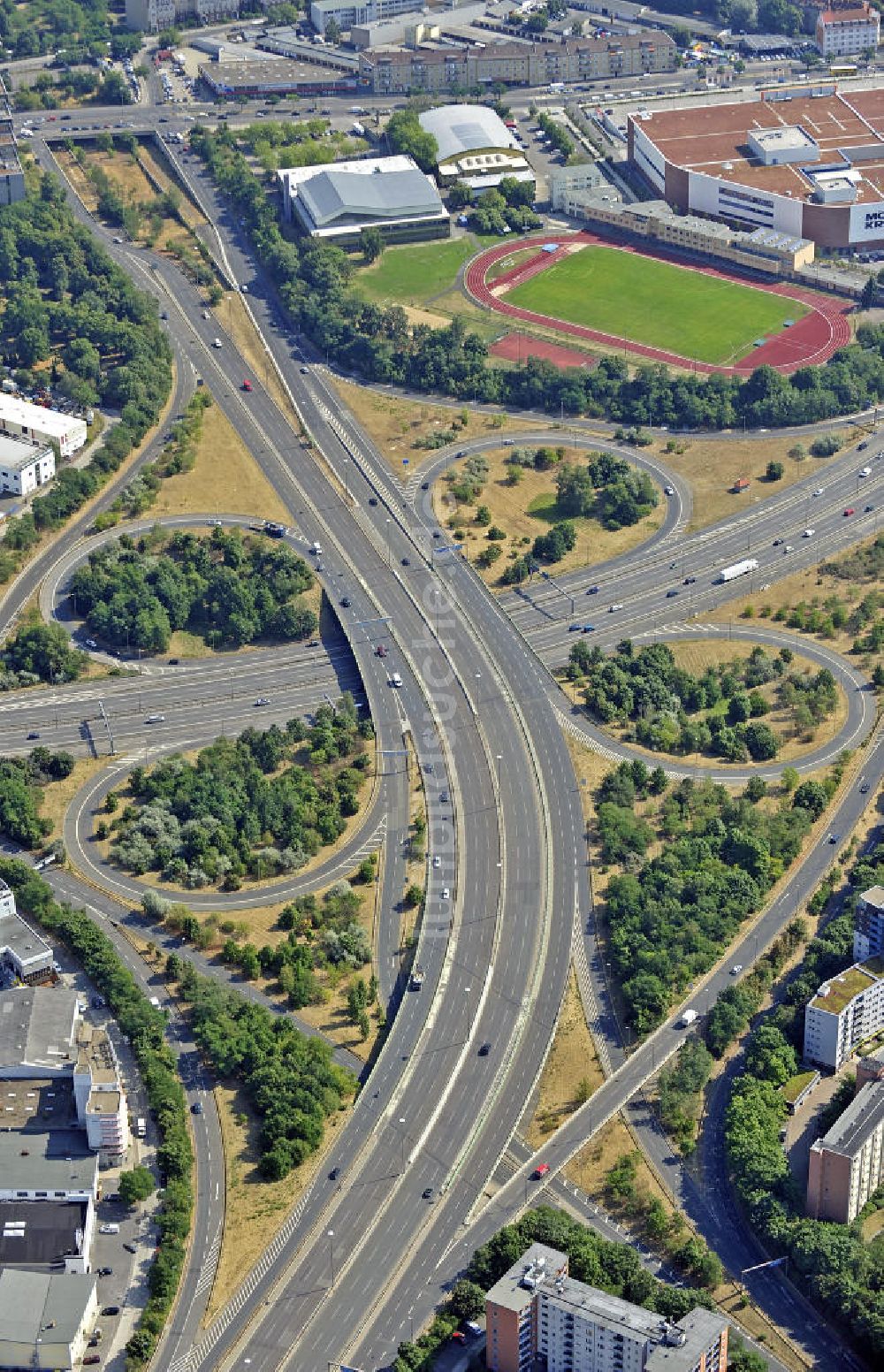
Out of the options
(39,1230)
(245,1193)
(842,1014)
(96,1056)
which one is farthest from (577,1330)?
(96,1056)

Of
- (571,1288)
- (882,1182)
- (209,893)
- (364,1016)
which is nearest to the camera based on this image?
(571,1288)

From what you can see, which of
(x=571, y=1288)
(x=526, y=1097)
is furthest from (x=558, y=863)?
(x=571, y=1288)

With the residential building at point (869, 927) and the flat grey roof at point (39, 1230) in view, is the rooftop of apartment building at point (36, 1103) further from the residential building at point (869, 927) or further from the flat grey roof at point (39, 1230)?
the residential building at point (869, 927)

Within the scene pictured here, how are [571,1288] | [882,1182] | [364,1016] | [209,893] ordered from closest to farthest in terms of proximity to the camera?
[571,1288]
[882,1182]
[364,1016]
[209,893]

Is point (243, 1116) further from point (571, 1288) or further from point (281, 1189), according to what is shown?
point (571, 1288)

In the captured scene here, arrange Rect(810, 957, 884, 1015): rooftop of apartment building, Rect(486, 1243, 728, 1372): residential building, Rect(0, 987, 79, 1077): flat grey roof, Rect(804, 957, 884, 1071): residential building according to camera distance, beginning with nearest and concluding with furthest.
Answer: Rect(486, 1243, 728, 1372): residential building → Rect(804, 957, 884, 1071): residential building → Rect(0, 987, 79, 1077): flat grey roof → Rect(810, 957, 884, 1015): rooftop of apartment building

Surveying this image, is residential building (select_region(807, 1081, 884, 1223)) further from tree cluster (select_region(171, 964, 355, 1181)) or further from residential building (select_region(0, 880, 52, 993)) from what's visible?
residential building (select_region(0, 880, 52, 993))

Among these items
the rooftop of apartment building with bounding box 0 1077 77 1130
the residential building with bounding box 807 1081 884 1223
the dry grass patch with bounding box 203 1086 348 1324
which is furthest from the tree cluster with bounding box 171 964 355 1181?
the residential building with bounding box 807 1081 884 1223
